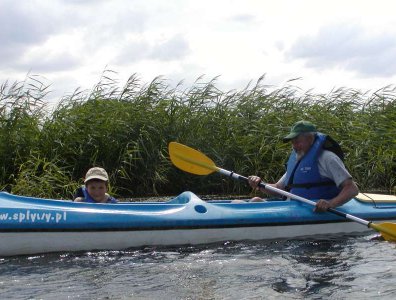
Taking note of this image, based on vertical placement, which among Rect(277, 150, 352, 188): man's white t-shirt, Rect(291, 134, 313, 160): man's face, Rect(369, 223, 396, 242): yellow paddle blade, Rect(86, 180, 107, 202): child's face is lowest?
Rect(369, 223, 396, 242): yellow paddle blade

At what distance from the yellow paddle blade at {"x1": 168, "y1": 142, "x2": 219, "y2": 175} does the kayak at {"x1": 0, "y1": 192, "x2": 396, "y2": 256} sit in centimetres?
77

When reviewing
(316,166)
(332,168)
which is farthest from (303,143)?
(332,168)

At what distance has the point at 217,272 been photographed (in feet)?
17.2

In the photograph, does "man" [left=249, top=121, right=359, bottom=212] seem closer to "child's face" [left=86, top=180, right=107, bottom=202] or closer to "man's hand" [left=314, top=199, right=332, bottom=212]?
"man's hand" [left=314, top=199, right=332, bottom=212]

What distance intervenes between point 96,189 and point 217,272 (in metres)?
1.35

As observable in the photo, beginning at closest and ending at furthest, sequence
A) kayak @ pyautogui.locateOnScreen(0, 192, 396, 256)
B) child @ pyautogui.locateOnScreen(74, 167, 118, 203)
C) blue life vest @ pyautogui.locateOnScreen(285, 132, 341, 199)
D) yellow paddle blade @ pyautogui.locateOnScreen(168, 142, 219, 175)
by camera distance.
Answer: kayak @ pyautogui.locateOnScreen(0, 192, 396, 256) < child @ pyautogui.locateOnScreen(74, 167, 118, 203) < blue life vest @ pyautogui.locateOnScreen(285, 132, 341, 199) < yellow paddle blade @ pyautogui.locateOnScreen(168, 142, 219, 175)

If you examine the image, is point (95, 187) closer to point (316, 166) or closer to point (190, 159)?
point (190, 159)

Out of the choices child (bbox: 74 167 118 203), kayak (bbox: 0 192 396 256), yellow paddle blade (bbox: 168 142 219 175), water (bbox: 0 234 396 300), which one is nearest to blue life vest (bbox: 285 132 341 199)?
kayak (bbox: 0 192 396 256)

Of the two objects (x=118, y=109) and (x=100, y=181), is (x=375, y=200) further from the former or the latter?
(x=118, y=109)

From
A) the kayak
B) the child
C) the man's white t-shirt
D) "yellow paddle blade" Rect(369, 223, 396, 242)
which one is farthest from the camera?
the man's white t-shirt

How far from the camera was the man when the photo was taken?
6312 millimetres

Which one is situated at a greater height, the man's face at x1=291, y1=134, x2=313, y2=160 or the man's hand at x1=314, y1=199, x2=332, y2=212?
the man's face at x1=291, y1=134, x2=313, y2=160

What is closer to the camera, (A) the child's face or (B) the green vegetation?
(A) the child's face

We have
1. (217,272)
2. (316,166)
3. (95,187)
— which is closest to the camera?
(217,272)
